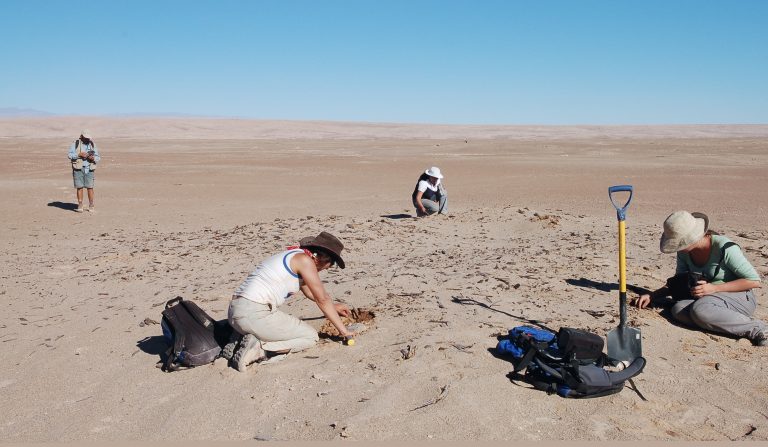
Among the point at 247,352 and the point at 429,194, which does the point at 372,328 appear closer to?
the point at 247,352

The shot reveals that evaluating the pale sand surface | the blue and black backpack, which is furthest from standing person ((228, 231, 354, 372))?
the blue and black backpack

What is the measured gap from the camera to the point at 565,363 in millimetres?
4805

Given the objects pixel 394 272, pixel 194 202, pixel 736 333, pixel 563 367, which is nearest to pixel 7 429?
pixel 563 367

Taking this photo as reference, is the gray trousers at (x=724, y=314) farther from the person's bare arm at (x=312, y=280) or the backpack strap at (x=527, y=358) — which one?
the person's bare arm at (x=312, y=280)

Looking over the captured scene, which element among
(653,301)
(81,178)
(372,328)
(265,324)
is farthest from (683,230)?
(81,178)

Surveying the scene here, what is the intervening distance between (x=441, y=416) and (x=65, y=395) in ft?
9.42

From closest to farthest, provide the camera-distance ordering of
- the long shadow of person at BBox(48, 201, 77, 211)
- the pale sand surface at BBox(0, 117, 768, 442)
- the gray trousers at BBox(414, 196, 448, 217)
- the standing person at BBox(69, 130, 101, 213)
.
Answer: the pale sand surface at BBox(0, 117, 768, 442) → the gray trousers at BBox(414, 196, 448, 217) → the standing person at BBox(69, 130, 101, 213) → the long shadow of person at BBox(48, 201, 77, 211)

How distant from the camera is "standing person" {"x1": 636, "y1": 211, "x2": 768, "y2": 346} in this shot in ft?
18.5

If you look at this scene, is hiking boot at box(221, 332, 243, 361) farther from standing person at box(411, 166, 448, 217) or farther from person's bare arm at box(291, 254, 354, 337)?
standing person at box(411, 166, 448, 217)

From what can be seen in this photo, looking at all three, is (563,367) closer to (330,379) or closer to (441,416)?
(441,416)

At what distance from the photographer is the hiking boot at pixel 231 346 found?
547cm

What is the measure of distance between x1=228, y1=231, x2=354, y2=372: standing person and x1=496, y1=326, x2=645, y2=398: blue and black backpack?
1.44 meters

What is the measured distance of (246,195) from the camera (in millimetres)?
A: 19312

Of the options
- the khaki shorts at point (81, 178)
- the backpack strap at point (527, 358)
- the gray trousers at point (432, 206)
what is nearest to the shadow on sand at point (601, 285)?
the backpack strap at point (527, 358)
